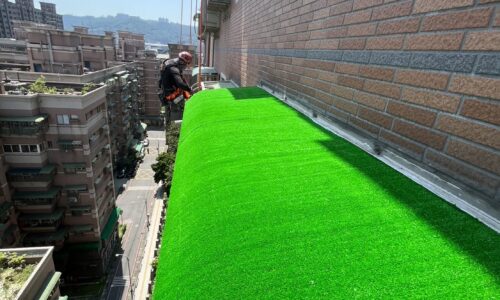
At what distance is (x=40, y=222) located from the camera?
1598 centimetres

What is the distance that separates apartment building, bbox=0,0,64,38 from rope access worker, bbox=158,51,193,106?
66.5 m

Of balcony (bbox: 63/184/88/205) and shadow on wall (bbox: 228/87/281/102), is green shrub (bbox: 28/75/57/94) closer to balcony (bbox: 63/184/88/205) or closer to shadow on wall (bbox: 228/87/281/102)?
balcony (bbox: 63/184/88/205)

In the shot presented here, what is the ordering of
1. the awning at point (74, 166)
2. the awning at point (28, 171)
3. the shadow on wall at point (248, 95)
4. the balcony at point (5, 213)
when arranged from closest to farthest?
the shadow on wall at point (248, 95)
the balcony at point (5, 213)
the awning at point (28, 171)
the awning at point (74, 166)

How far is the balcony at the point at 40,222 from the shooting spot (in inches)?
627

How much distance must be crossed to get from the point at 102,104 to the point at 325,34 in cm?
1851

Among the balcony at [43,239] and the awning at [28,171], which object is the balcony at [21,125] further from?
the balcony at [43,239]

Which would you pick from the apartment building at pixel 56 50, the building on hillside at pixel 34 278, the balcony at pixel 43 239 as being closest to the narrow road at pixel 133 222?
the balcony at pixel 43 239

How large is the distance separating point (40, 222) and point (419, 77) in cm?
2032

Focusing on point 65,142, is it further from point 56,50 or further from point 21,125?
point 56,50

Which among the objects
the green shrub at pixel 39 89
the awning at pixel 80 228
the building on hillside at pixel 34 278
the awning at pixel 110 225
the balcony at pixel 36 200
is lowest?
the awning at pixel 110 225

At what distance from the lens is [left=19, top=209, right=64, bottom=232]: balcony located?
15.9 metres

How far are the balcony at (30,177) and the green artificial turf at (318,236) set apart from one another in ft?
52.9

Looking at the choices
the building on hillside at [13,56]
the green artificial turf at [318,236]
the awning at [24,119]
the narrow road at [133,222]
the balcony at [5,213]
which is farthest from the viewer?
the building on hillside at [13,56]

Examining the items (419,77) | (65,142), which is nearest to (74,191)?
(65,142)
